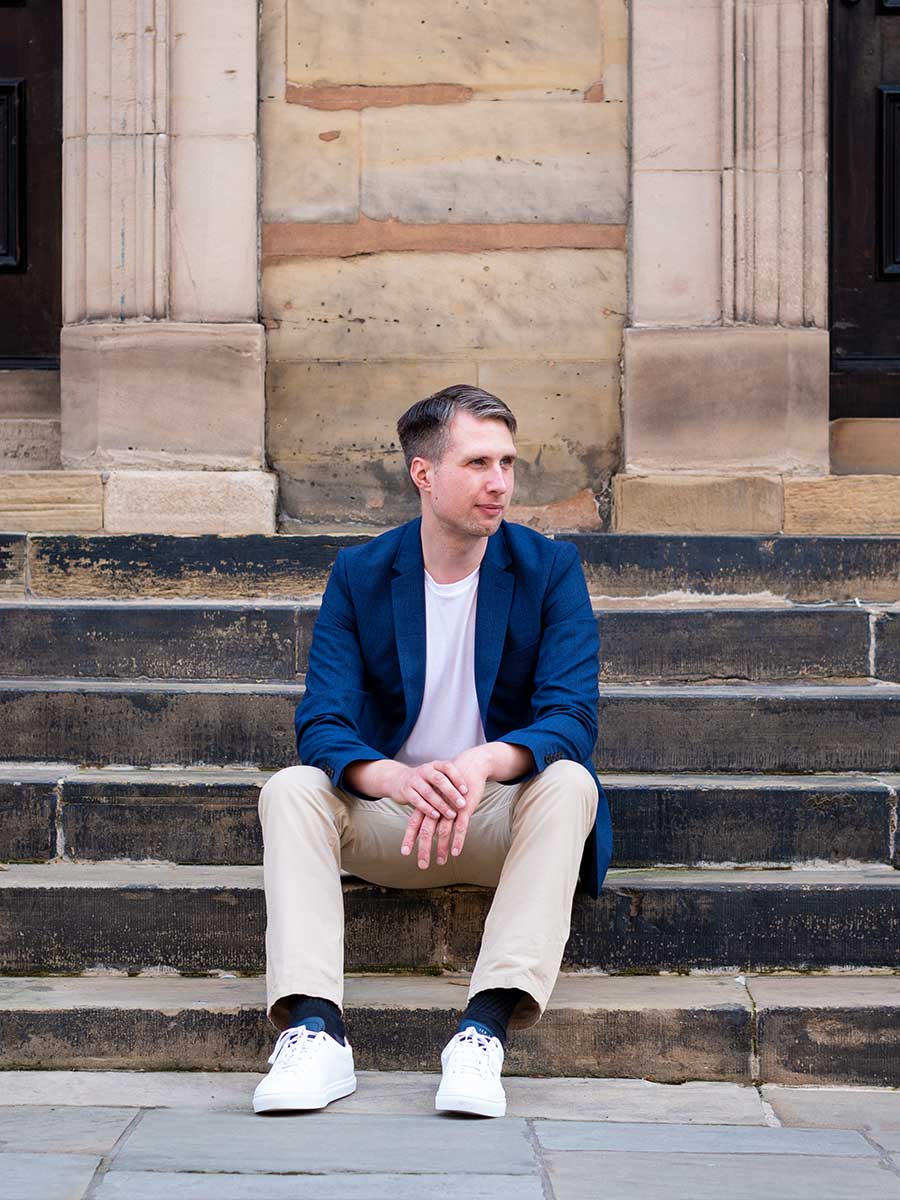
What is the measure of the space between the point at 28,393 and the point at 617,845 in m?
3.59

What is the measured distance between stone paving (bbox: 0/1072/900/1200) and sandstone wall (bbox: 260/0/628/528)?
3.23 metres

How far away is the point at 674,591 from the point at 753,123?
2.00 metres

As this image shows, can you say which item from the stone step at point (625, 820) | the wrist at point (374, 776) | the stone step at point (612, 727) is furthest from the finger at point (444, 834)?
the stone step at point (612, 727)

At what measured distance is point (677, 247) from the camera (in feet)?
19.0

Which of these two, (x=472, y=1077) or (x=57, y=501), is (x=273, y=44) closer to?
(x=57, y=501)

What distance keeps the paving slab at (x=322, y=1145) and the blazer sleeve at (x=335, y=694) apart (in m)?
0.76

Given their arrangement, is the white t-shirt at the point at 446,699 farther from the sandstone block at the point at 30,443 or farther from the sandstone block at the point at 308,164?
the sandstone block at the point at 30,443

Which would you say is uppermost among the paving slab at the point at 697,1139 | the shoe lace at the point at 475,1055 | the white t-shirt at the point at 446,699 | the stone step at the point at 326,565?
the stone step at the point at 326,565

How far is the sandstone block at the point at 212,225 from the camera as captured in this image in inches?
228

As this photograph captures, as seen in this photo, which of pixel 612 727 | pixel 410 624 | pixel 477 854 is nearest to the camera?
pixel 477 854

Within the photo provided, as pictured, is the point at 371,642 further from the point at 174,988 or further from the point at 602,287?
the point at 602,287

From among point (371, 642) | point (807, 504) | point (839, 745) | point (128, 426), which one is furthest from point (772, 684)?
point (128, 426)

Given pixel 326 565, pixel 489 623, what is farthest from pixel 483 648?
pixel 326 565

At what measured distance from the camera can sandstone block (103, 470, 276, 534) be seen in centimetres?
559
